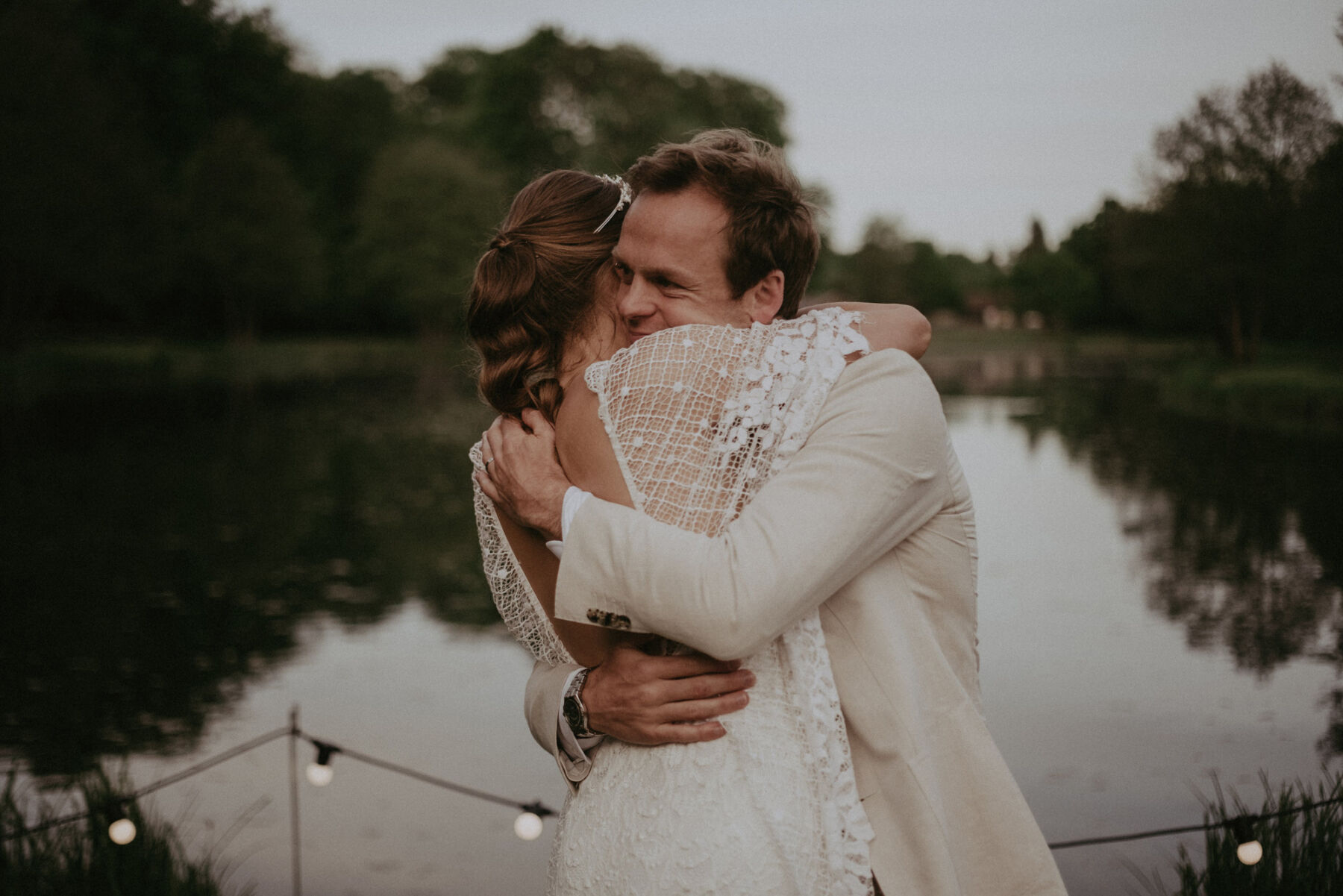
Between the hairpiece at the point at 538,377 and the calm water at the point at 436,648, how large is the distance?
4515 mm

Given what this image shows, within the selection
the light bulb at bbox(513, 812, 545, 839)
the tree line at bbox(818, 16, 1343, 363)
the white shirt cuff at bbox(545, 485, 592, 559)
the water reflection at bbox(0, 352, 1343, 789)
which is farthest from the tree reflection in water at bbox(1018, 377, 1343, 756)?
the white shirt cuff at bbox(545, 485, 592, 559)

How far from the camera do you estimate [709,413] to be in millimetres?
1921

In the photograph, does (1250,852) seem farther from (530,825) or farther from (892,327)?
(892,327)

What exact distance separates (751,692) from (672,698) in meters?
0.14

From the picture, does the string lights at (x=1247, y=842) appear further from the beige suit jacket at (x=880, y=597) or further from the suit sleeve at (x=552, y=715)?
the suit sleeve at (x=552, y=715)

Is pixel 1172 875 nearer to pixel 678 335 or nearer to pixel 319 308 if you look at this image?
pixel 678 335

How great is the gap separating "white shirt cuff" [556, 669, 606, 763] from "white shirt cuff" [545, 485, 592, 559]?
35 centimetres

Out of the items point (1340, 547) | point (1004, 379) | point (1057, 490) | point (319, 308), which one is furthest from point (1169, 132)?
point (319, 308)

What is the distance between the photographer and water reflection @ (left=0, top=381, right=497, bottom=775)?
858cm

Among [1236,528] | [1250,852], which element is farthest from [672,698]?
[1236,528]

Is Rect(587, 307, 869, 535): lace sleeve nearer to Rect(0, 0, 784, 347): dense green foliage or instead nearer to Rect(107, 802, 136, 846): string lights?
Rect(107, 802, 136, 846): string lights

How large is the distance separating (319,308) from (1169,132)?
3885cm

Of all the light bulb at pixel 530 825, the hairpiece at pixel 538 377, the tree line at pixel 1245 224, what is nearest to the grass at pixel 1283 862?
the light bulb at pixel 530 825

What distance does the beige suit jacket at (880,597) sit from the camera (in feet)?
5.68
